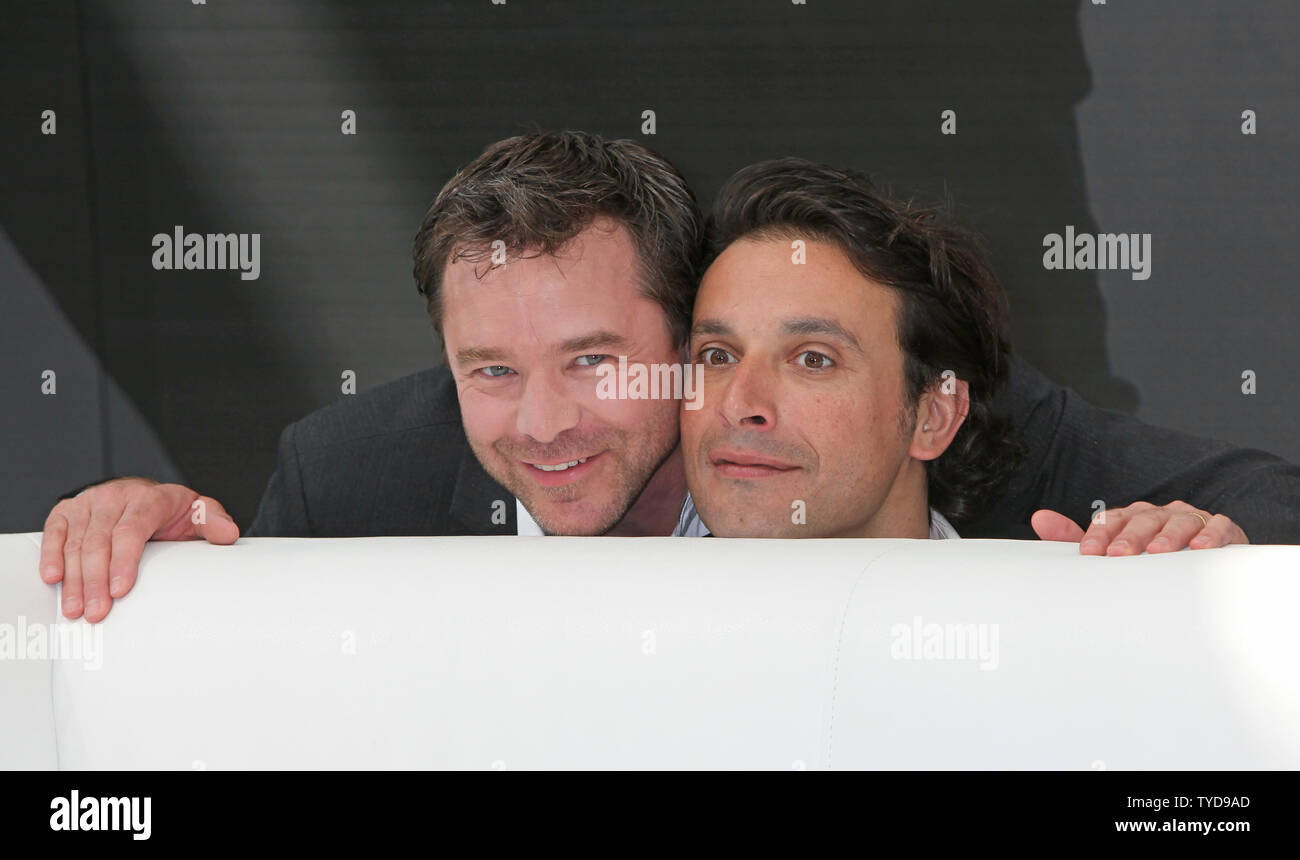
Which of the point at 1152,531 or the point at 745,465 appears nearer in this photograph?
the point at 1152,531

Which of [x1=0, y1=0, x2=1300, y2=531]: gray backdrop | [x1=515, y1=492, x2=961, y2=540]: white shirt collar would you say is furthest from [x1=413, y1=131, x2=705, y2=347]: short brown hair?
[x1=0, y1=0, x2=1300, y2=531]: gray backdrop

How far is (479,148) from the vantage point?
3.59 m

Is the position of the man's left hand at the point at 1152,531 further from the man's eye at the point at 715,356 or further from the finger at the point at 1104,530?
the man's eye at the point at 715,356

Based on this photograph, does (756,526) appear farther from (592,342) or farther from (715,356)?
(592,342)

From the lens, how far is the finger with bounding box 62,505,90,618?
126 cm

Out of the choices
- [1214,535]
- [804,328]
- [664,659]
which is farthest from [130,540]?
[1214,535]

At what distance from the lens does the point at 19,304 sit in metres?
3.67

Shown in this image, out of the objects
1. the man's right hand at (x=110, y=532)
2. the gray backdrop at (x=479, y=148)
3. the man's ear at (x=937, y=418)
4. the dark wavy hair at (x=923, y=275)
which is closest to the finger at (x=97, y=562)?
the man's right hand at (x=110, y=532)

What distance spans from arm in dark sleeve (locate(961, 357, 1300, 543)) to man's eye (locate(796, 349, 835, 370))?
0.59 meters

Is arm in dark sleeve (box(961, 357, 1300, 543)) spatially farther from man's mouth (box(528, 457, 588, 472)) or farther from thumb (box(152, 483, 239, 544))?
Result: thumb (box(152, 483, 239, 544))

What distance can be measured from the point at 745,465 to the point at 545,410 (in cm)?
33

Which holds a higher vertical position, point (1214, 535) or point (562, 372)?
point (562, 372)

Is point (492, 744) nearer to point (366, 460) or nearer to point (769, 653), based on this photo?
point (769, 653)

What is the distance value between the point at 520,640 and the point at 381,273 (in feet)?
8.60
